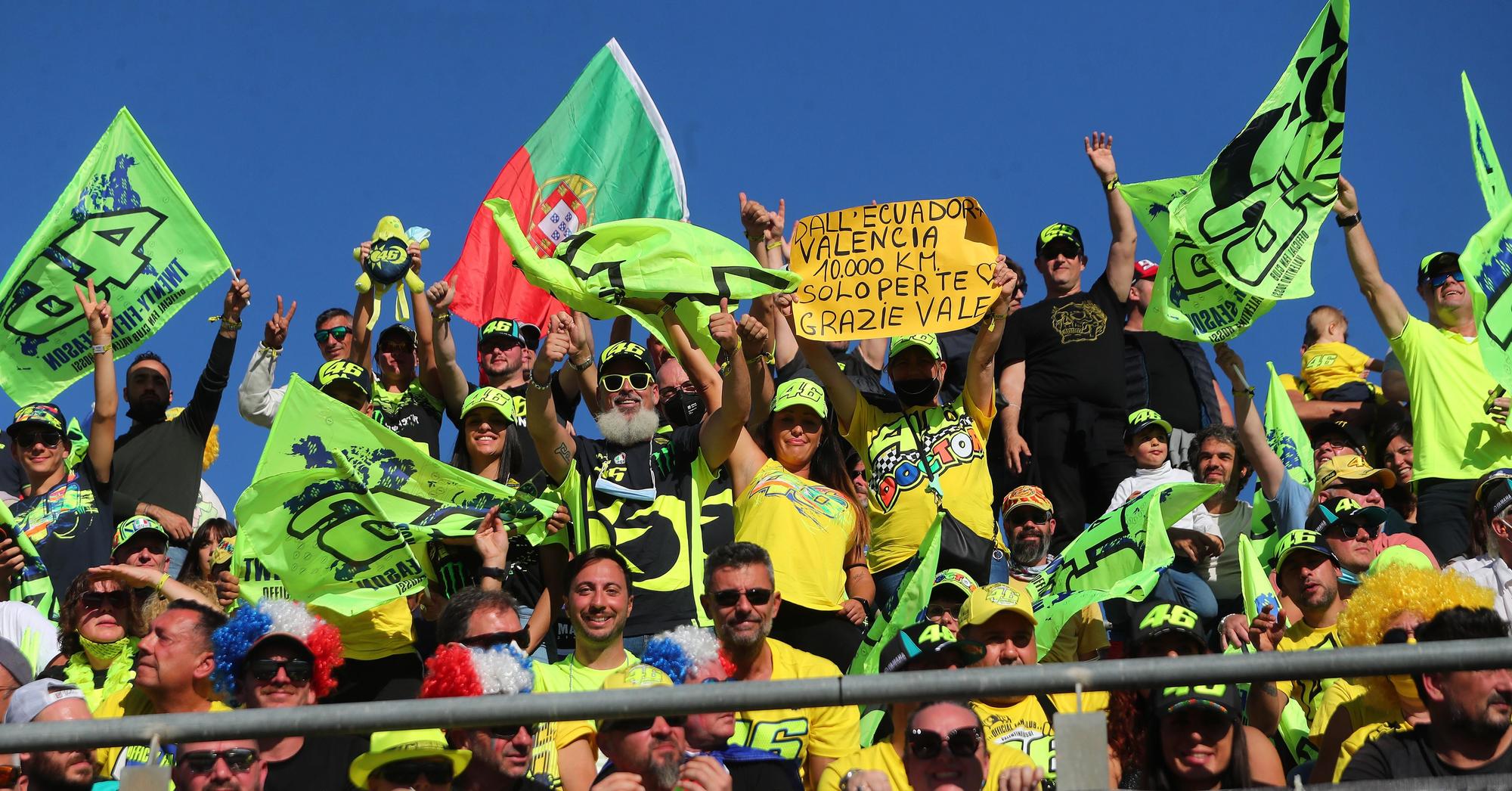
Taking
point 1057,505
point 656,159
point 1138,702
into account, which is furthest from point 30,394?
point 1138,702

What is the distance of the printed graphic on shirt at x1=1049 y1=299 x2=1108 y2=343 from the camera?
1004cm

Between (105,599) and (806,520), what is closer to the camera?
(105,599)

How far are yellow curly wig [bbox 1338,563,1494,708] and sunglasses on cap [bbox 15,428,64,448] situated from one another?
20.1ft

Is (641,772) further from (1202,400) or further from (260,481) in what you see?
(1202,400)

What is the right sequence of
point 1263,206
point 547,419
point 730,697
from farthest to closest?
point 1263,206 → point 547,419 → point 730,697

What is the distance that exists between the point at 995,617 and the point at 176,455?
15.5 feet

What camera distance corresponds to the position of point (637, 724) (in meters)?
5.22

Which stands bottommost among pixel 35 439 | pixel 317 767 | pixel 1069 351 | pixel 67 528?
pixel 317 767

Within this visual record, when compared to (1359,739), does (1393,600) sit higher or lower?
higher

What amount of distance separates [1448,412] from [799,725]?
15.5 ft

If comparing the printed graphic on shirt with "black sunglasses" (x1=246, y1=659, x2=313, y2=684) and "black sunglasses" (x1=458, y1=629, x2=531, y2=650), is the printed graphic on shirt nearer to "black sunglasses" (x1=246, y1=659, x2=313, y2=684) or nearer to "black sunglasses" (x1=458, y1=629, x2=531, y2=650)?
"black sunglasses" (x1=458, y1=629, x2=531, y2=650)

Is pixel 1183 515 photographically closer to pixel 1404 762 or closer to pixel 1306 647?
pixel 1306 647

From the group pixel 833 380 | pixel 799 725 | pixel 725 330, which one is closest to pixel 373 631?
pixel 725 330

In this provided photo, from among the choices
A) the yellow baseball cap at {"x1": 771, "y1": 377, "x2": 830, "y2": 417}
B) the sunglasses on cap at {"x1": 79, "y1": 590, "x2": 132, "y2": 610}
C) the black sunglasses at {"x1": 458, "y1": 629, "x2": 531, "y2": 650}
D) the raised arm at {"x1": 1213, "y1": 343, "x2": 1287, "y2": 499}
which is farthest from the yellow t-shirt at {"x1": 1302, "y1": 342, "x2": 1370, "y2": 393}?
the sunglasses on cap at {"x1": 79, "y1": 590, "x2": 132, "y2": 610}
